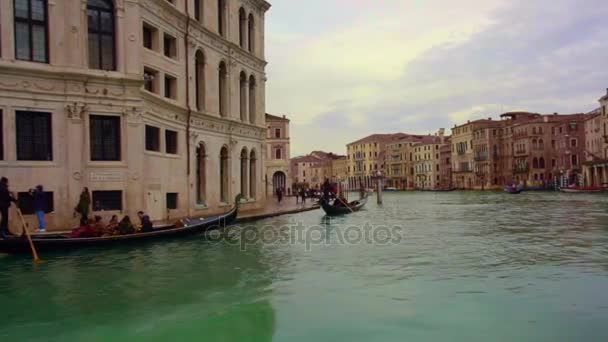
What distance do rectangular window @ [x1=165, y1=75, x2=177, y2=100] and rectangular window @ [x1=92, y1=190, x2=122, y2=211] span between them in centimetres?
453

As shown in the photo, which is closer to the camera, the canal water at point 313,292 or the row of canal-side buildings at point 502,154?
the canal water at point 313,292

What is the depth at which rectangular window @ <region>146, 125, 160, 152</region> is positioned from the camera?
15650 millimetres

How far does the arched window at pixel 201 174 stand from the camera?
19.5 meters

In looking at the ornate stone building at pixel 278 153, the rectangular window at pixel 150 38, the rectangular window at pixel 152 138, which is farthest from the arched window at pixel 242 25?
the ornate stone building at pixel 278 153

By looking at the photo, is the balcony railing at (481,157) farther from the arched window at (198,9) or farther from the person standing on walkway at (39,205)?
the person standing on walkway at (39,205)

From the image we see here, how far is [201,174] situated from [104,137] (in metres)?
5.89

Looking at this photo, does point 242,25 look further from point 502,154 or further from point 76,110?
point 502,154

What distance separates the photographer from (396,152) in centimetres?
10050

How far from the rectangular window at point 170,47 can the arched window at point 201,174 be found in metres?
3.29

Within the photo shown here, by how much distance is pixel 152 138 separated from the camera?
15.9 metres

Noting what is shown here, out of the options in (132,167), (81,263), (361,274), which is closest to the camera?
(361,274)

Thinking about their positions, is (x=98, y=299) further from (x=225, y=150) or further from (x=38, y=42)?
(x=225, y=150)

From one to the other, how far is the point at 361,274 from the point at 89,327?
4.40 m

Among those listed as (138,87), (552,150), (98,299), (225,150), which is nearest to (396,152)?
(552,150)
